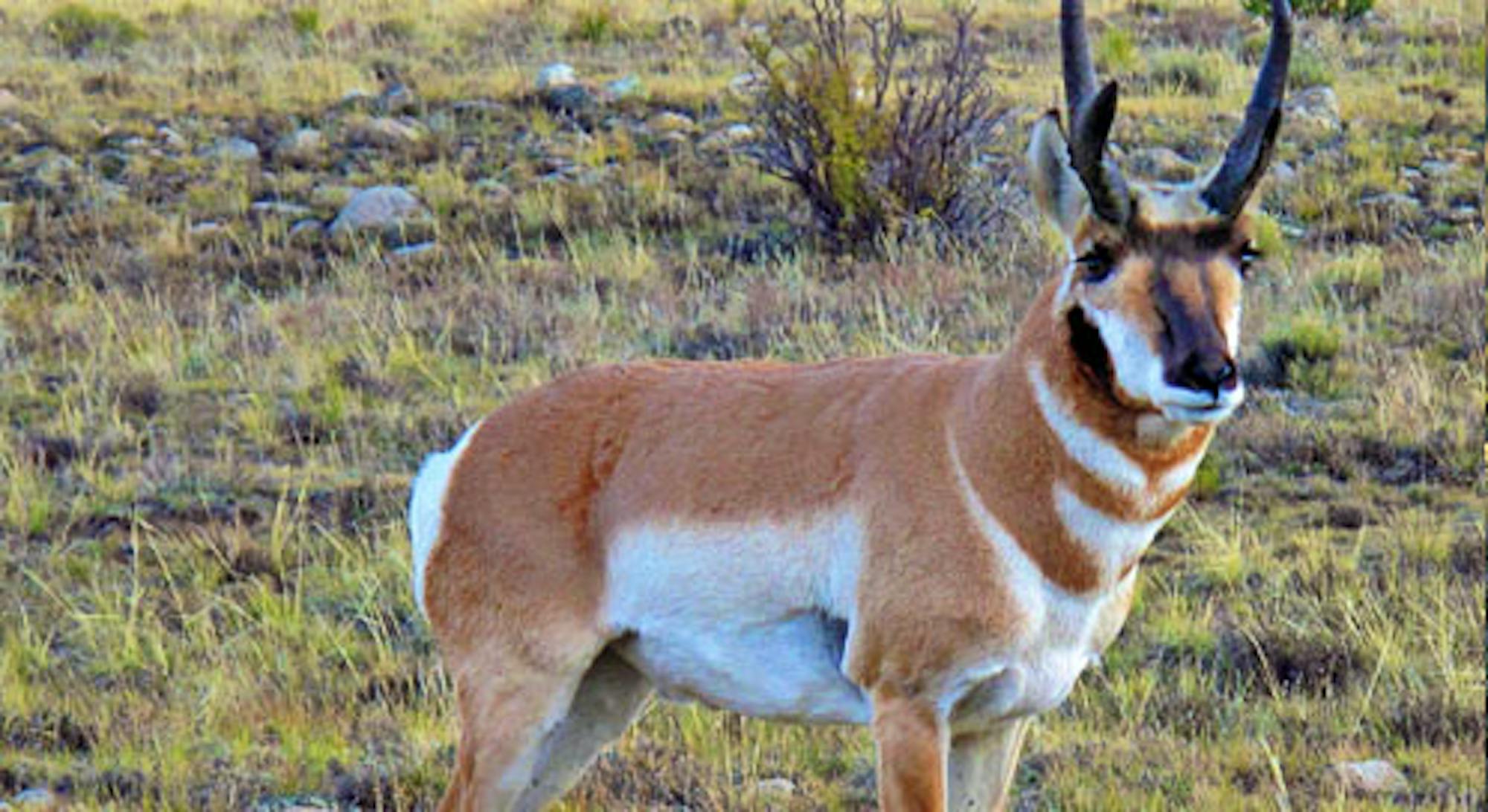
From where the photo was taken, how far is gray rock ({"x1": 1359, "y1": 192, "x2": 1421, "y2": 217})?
13.9 meters

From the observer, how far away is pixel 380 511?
29.6 feet

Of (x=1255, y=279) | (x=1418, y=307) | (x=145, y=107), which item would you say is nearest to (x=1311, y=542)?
(x=1418, y=307)

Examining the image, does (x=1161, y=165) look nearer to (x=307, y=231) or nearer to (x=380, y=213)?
(x=380, y=213)

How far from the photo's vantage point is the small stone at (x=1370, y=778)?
253 inches

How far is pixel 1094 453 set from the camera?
475cm

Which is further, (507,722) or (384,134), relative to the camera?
(384,134)

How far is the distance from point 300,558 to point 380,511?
23.5 inches

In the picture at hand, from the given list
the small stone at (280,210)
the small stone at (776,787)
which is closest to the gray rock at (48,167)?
the small stone at (280,210)

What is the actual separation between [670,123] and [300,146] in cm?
261

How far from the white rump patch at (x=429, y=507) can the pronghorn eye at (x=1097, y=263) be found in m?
1.62

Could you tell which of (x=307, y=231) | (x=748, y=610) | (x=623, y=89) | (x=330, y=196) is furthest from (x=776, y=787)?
(x=623, y=89)

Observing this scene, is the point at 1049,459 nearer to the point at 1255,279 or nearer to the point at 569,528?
the point at 569,528

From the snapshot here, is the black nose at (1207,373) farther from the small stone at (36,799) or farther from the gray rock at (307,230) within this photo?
the gray rock at (307,230)

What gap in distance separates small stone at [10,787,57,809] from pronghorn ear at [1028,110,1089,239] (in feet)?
11.0
